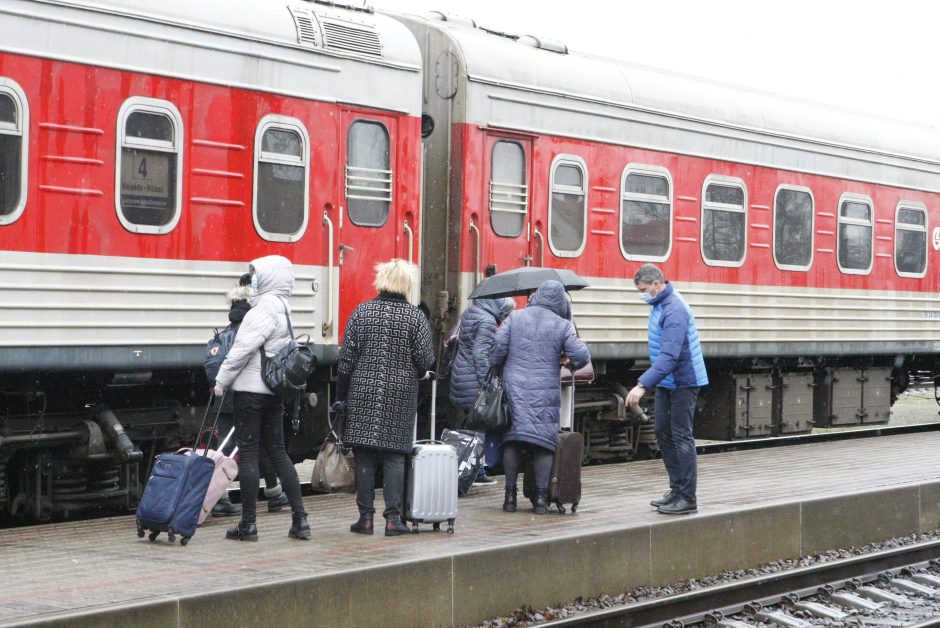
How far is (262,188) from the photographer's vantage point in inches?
446

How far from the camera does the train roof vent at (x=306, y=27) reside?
11.6 meters

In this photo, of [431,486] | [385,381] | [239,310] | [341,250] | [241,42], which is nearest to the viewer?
[385,381]

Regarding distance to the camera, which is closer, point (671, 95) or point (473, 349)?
point (473, 349)

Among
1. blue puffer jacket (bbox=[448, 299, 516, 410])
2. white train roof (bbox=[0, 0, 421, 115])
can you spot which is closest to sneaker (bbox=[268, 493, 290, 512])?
blue puffer jacket (bbox=[448, 299, 516, 410])

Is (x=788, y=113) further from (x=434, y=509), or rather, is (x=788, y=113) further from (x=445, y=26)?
(x=434, y=509)

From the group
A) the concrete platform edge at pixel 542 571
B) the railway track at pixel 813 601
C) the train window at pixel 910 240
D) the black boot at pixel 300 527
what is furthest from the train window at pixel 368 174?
the train window at pixel 910 240

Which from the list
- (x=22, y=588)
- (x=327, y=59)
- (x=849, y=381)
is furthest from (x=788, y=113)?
(x=22, y=588)

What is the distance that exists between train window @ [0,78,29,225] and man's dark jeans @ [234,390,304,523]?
7.27 feet

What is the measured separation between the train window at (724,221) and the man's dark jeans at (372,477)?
23.8ft

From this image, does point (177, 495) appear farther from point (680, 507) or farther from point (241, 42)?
point (241, 42)

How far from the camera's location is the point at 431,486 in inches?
371

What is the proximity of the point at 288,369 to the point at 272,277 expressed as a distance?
609 mm

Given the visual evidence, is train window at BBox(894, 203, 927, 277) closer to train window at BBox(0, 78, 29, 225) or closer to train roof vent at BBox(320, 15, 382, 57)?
train roof vent at BBox(320, 15, 382, 57)

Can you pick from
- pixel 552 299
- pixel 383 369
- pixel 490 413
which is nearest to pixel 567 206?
pixel 552 299
